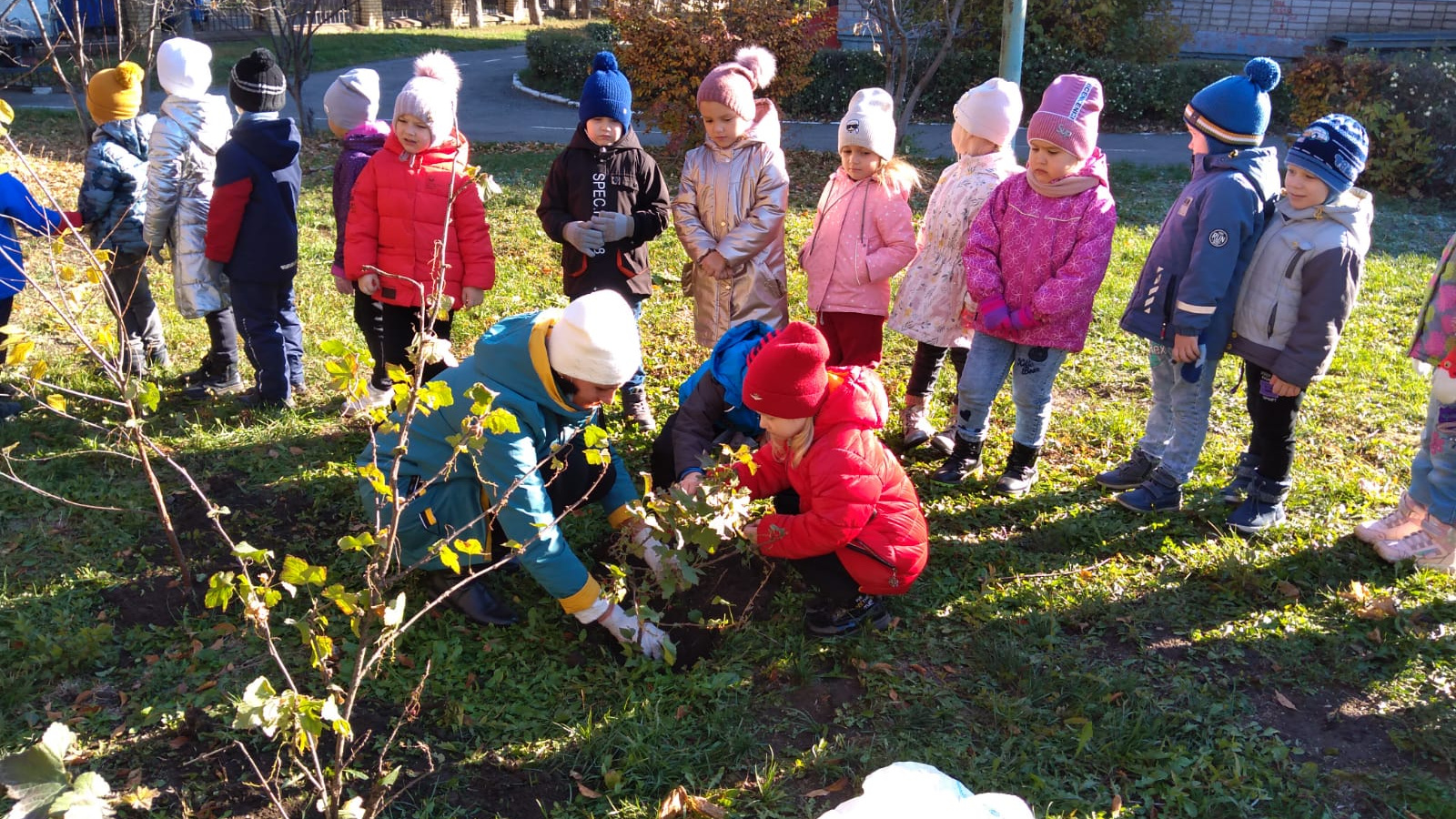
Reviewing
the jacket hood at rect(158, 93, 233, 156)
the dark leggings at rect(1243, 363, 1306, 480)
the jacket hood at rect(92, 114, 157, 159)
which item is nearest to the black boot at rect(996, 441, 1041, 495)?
the dark leggings at rect(1243, 363, 1306, 480)

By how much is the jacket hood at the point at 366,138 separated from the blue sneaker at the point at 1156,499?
3586 mm

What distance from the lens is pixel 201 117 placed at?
4664 mm

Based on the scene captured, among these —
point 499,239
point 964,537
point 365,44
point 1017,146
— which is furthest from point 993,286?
point 365,44

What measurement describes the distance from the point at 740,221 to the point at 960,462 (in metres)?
1.42

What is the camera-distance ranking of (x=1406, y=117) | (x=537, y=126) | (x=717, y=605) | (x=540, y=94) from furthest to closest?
1. (x=540, y=94)
2. (x=537, y=126)
3. (x=1406, y=117)
4. (x=717, y=605)

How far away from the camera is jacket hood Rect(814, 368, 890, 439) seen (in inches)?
125

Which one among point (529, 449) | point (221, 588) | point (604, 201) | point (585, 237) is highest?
point (604, 201)

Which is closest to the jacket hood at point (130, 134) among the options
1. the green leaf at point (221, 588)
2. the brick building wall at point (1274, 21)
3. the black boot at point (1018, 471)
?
the green leaf at point (221, 588)

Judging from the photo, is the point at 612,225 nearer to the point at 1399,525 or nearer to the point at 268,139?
the point at 268,139

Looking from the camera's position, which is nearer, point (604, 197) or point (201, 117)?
point (604, 197)

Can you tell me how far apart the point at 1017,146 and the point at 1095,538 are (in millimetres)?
9147

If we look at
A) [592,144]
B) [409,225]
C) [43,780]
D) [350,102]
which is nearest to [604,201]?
[592,144]

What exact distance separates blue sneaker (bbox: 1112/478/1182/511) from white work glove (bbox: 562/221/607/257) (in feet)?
7.90

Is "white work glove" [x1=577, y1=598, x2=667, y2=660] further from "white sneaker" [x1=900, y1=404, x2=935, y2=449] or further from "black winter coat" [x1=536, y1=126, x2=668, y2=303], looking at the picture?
"white sneaker" [x1=900, y1=404, x2=935, y2=449]
